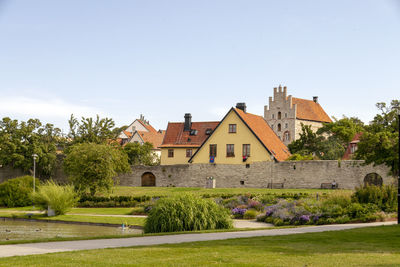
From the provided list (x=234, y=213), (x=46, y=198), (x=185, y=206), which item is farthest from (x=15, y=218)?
(x=185, y=206)

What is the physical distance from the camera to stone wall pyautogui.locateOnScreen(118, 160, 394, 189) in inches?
1603

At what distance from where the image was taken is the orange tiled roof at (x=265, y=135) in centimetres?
4800

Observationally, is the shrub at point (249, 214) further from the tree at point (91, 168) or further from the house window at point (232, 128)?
the house window at point (232, 128)

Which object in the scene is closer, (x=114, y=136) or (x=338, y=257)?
(x=338, y=257)

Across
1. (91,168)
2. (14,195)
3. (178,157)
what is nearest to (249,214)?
(91,168)

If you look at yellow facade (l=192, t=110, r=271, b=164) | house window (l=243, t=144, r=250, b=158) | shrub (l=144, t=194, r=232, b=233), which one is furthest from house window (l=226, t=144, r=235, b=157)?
shrub (l=144, t=194, r=232, b=233)

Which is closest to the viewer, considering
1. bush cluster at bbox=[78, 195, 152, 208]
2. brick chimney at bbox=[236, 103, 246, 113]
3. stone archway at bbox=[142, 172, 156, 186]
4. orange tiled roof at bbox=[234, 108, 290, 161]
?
bush cluster at bbox=[78, 195, 152, 208]

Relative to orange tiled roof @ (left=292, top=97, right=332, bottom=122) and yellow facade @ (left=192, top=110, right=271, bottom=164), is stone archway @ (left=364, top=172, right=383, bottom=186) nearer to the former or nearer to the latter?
yellow facade @ (left=192, top=110, right=271, bottom=164)

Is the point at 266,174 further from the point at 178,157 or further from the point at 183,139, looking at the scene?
the point at 183,139

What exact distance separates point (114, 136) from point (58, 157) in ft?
21.8

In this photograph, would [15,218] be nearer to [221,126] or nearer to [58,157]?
[221,126]

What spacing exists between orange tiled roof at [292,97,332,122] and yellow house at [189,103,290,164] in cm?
5167

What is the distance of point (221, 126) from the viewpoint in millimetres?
50156

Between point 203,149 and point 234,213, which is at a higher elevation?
point 203,149
